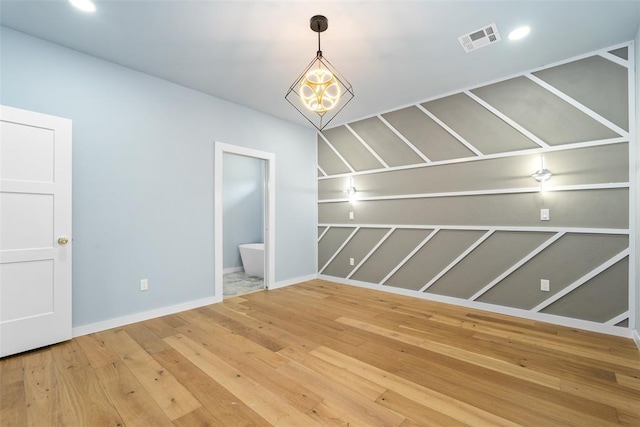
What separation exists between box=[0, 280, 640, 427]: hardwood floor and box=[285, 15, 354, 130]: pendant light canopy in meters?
2.05

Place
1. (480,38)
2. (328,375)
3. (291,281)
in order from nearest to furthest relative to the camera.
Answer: (328,375) < (480,38) < (291,281)

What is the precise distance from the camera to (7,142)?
7.44ft

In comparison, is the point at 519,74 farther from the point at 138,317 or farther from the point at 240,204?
the point at 240,204

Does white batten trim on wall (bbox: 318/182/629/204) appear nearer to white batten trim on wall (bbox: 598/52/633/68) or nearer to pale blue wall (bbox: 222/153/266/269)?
white batten trim on wall (bbox: 598/52/633/68)

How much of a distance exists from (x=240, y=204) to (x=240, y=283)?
2.04 meters

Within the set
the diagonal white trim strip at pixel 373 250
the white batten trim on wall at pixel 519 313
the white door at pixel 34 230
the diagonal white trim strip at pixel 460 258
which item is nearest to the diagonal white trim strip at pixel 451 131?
the diagonal white trim strip at pixel 460 258

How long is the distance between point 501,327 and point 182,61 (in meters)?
4.30

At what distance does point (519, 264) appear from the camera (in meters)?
3.11

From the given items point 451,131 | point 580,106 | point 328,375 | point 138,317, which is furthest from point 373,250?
point 138,317

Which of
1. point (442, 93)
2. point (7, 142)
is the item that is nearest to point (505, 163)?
point (442, 93)

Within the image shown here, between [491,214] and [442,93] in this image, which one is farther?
[442,93]

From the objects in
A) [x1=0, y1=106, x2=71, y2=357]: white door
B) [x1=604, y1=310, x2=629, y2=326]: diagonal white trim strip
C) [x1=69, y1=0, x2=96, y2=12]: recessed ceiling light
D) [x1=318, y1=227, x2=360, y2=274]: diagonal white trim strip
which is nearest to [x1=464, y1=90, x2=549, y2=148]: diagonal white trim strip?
[x1=604, y1=310, x2=629, y2=326]: diagonal white trim strip

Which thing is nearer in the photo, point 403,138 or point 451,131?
point 451,131

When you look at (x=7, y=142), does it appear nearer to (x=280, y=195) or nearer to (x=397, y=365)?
(x=280, y=195)
